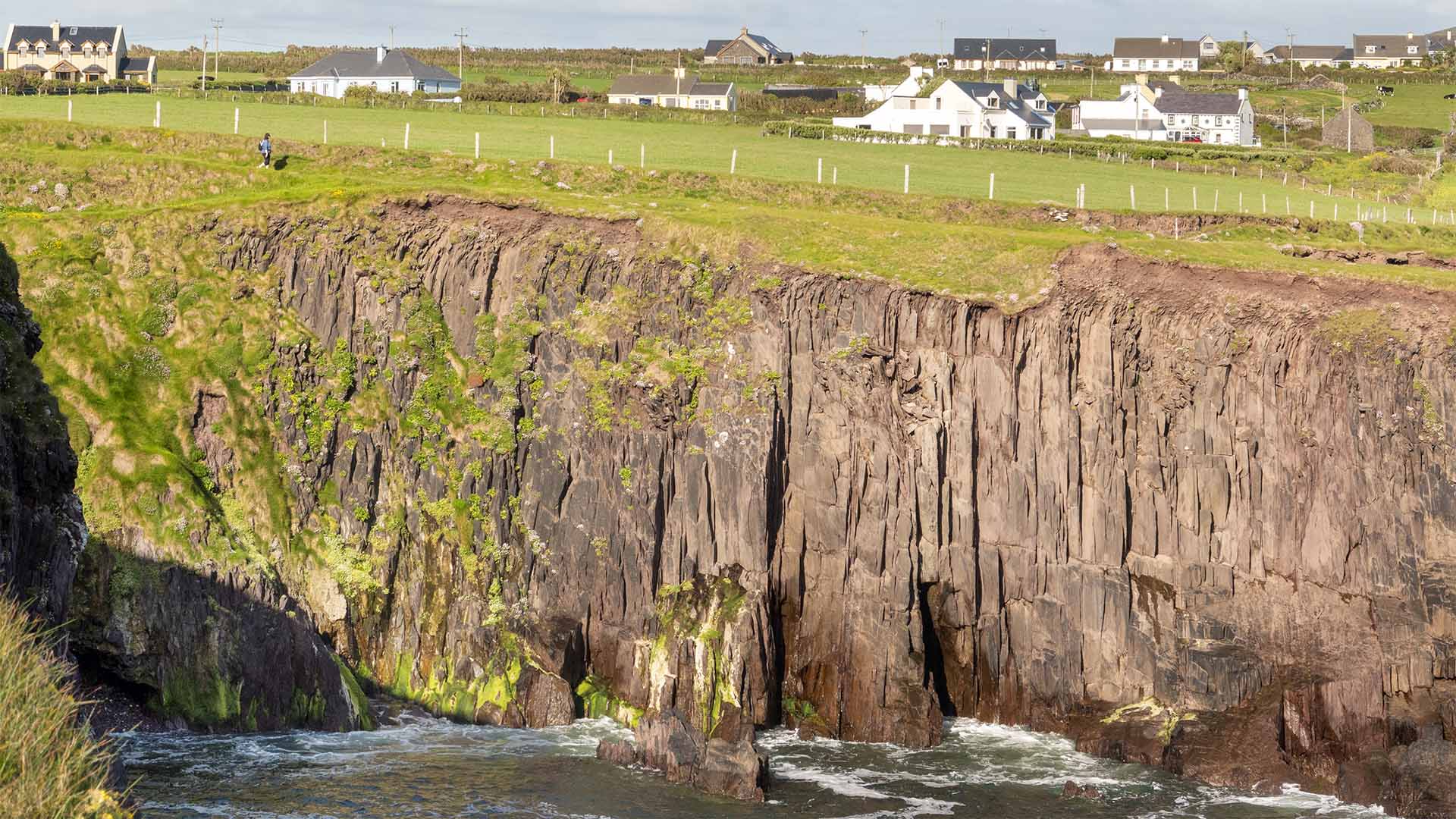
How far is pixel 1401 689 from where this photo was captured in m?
46.5

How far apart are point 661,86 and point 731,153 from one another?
65.0 metres

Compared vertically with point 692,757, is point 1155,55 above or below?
above

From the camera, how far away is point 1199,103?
14175cm

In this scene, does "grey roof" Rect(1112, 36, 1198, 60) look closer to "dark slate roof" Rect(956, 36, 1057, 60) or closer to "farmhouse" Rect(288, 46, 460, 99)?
"dark slate roof" Rect(956, 36, 1057, 60)

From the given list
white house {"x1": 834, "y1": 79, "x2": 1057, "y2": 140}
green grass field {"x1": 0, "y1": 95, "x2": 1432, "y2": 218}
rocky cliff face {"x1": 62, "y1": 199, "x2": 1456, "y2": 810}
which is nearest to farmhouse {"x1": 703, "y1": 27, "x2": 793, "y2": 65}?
white house {"x1": 834, "y1": 79, "x2": 1057, "y2": 140}

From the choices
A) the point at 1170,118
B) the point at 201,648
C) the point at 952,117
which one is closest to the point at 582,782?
the point at 201,648

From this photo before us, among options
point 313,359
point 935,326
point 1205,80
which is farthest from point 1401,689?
point 1205,80

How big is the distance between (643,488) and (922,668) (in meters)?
10.6

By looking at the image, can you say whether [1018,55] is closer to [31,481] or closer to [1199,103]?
[1199,103]

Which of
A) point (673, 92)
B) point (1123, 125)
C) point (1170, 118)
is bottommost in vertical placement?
point (1123, 125)

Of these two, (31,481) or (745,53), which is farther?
(745,53)

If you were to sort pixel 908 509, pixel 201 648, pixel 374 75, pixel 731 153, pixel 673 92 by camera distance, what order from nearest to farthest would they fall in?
pixel 201 648 < pixel 908 509 < pixel 731 153 < pixel 374 75 < pixel 673 92

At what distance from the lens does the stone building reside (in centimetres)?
12925

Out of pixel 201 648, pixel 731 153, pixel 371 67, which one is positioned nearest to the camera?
pixel 201 648
